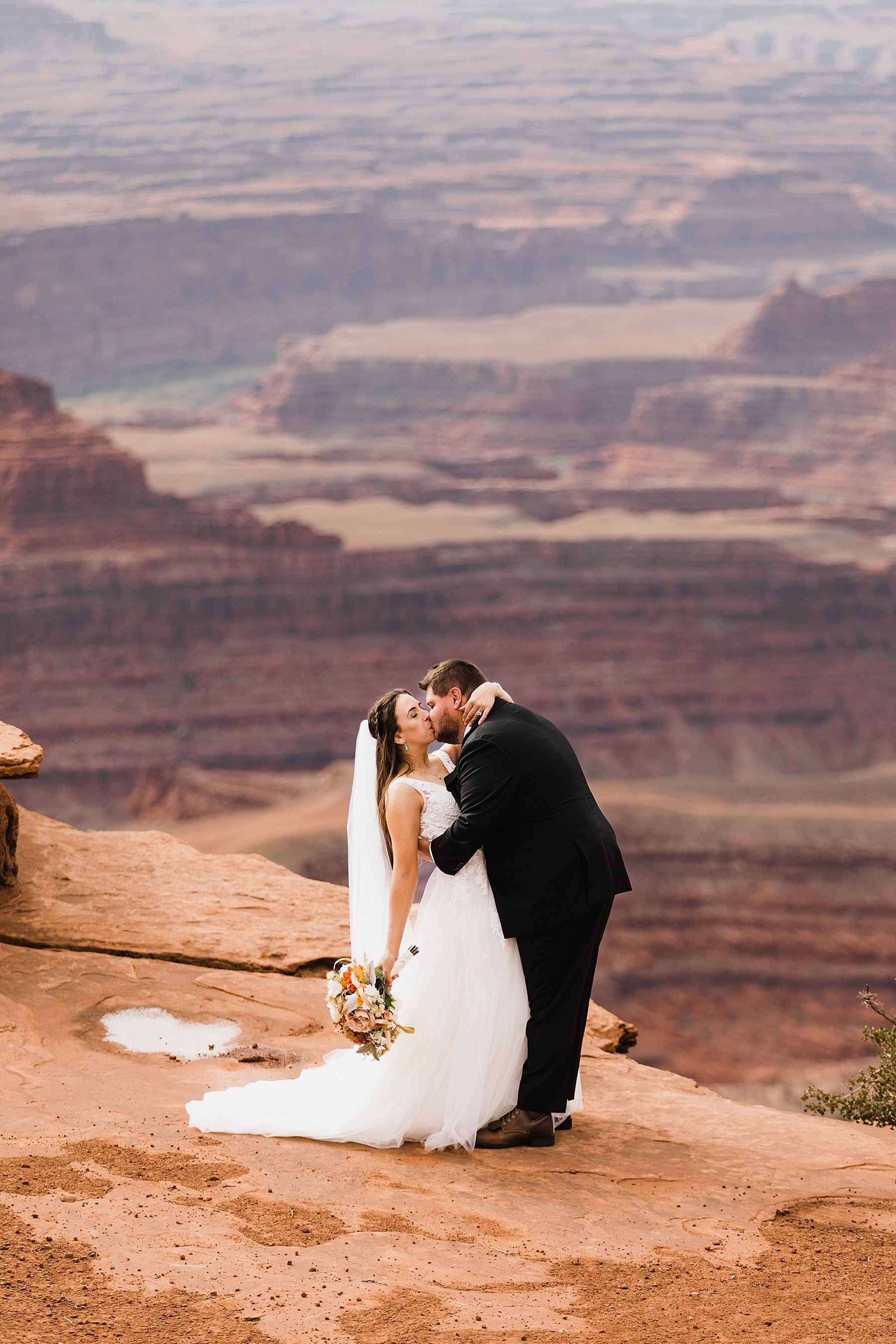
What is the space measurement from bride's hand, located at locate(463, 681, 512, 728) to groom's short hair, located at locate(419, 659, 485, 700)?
0.08 ft

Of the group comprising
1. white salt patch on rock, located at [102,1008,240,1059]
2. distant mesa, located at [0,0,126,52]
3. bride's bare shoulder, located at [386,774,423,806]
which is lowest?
white salt patch on rock, located at [102,1008,240,1059]

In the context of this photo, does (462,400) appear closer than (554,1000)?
No

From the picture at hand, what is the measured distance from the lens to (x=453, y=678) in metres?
5.36

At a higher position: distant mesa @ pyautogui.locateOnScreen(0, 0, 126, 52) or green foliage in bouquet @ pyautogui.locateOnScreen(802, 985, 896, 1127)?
distant mesa @ pyautogui.locateOnScreen(0, 0, 126, 52)

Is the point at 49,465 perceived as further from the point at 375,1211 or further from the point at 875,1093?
the point at 375,1211

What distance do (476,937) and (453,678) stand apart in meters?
1.02

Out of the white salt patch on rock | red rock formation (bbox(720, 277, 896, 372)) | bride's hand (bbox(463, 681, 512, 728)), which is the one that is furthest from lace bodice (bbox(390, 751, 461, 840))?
red rock formation (bbox(720, 277, 896, 372))

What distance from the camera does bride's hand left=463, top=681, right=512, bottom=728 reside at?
5.40 m

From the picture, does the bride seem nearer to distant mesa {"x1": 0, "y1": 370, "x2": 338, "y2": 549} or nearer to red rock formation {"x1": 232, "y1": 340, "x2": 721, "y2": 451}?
distant mesa {"x1": 0, "y1": 370, "x2": 338, "y2": 549}

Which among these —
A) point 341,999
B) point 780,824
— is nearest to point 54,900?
point 341,999

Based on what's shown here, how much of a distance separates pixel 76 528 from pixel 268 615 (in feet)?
27.4

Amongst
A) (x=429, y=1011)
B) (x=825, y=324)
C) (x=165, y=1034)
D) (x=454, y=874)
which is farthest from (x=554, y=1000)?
(x=825, y=324)

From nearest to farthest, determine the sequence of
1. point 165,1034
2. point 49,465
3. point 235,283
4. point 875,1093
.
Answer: point 165,1034
point 875,1093
point 49,465
point 235,283

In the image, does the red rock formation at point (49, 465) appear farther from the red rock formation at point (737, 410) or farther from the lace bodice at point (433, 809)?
the lace bodice at point (433, 809)
